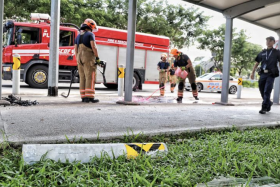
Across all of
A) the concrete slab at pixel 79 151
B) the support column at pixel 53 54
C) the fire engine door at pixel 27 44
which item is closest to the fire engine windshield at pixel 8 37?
the fire engine door at pixel 27 44

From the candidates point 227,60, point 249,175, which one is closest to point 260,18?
point 227,60

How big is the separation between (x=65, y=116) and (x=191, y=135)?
2.09 m

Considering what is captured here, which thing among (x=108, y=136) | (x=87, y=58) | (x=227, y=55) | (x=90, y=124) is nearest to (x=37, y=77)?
(x=87, y=58)

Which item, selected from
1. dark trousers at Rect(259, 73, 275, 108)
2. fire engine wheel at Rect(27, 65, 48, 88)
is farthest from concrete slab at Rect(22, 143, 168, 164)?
fire engine wheel at Rect(27, 65, 48, 88)

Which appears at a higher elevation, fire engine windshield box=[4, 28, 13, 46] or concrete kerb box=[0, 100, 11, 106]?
fire engine windshield box=[4, 28, 13, 46]

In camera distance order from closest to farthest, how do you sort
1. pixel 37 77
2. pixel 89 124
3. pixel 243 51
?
pixel 89 124 < pixel 37 77 < pixel 243 51

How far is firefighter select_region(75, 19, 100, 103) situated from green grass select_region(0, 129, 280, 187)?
14.3ft

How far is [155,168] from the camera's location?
2.57 m

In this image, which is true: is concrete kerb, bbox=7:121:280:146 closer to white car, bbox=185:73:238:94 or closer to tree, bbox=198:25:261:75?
white car, bbox=185:73:238:94

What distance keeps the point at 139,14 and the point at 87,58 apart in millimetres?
19465

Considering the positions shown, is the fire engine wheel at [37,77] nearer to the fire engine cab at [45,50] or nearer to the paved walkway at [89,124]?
the fire engine cab at [45,50]

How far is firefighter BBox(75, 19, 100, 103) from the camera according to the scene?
23.7 feet

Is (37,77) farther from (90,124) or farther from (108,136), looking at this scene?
(108,136)

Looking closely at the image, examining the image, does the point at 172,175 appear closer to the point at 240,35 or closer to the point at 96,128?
the point at 96,128
